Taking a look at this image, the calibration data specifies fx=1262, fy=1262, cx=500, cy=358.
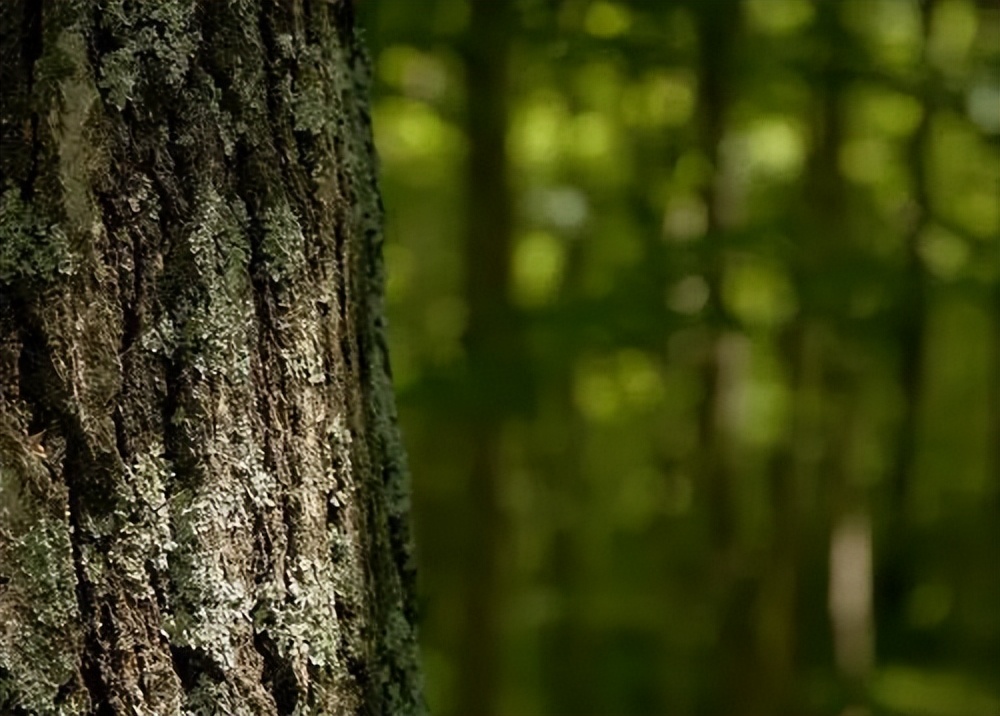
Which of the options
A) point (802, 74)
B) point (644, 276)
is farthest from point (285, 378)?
point (802, 74)

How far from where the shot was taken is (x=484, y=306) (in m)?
4.18

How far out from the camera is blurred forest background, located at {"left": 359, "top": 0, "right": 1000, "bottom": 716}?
3.74 meters

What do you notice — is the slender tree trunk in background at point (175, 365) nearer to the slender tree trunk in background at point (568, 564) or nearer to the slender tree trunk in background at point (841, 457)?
the slender tree trunk in background at point (841, 457)

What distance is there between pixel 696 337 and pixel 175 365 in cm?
515

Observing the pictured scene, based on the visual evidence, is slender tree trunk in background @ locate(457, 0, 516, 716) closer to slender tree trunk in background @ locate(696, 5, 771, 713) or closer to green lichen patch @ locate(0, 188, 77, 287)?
slender tree trunk in background @ locate(696, 5, 771, 713)

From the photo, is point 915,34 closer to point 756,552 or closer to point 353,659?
point 756,552

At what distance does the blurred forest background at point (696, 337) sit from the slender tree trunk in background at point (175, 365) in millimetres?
1261

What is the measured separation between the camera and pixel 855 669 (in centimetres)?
752

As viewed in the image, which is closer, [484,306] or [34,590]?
[34,590]

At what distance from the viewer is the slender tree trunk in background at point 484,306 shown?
468 cm

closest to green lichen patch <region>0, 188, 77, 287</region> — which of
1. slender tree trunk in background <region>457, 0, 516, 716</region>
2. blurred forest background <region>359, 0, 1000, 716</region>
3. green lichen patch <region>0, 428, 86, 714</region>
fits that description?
green lichen patch <region>0, 428, 86, 714</region>

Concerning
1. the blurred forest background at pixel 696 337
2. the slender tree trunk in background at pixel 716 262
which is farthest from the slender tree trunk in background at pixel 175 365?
the slender tree trunk in background at pixel 716 262

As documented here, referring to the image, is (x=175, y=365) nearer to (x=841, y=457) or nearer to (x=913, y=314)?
(x=913, y=314)

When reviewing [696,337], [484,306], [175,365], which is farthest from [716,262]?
[175,365]
